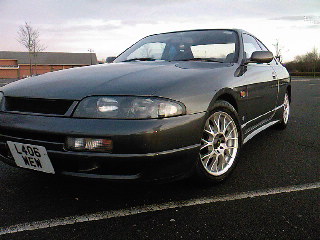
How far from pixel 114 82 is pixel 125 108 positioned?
12.4 inches

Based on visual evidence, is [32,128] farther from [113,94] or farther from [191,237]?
[191,237]

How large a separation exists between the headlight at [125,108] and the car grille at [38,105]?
12 centimetres

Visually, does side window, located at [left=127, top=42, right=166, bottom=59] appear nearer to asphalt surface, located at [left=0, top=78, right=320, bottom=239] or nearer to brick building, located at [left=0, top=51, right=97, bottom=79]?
asphalt surface, located at [left=0, top=78, right=320, bottom=239]

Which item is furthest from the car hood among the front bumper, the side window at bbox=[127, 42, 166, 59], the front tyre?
the side window at bbox=[127, 42, 166, 59]

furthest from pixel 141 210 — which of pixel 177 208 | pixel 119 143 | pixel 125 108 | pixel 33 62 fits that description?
pixel 33 62

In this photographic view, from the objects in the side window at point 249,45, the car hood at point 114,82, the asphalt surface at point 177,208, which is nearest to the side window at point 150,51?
the car hood at point 114,82

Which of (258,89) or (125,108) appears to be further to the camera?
(258,89)

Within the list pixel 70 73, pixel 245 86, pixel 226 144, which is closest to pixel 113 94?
pixel 70 73

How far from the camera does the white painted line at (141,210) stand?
183 cm

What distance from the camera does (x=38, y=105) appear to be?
82.1 inches

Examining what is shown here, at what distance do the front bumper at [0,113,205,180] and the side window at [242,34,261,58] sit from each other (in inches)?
66.4

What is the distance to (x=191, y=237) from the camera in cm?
171

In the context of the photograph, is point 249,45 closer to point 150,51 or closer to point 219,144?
point 150,51

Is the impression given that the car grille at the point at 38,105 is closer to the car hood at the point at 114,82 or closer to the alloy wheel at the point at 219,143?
the car hood at the point at 114,82
